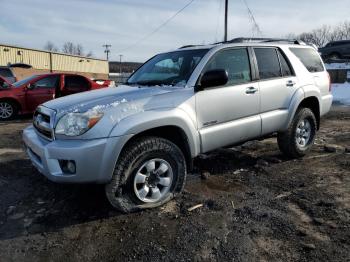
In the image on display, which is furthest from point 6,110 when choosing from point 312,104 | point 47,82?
point 312,104

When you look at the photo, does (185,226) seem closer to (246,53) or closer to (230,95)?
(230,95)

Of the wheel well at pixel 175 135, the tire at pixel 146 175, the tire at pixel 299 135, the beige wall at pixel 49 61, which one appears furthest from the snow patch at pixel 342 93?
the beige wall at pixel 49 61

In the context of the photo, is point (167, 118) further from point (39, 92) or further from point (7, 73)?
point (7, 73)

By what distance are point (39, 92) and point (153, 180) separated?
8.63m

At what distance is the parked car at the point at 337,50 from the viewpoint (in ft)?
98.2

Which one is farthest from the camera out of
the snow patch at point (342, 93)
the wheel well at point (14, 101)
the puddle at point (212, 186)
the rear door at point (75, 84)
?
the snow patch at point (342, 93)

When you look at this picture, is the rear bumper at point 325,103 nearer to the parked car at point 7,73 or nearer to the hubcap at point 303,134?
the hubcap at point 303,134

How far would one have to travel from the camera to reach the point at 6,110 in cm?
1175

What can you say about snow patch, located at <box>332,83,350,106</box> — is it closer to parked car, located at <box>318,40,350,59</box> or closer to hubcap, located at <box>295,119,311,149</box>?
parked car, located at <box>318,40,350,59</box>

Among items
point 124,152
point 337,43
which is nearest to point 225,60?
point 124,152

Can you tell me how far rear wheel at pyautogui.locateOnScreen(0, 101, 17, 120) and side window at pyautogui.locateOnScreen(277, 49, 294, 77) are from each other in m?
8.65

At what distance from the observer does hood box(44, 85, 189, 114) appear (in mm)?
4071

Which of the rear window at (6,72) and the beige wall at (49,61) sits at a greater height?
the beige wall at (49,61)

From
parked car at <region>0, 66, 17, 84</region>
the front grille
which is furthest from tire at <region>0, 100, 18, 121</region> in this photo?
the front grille
